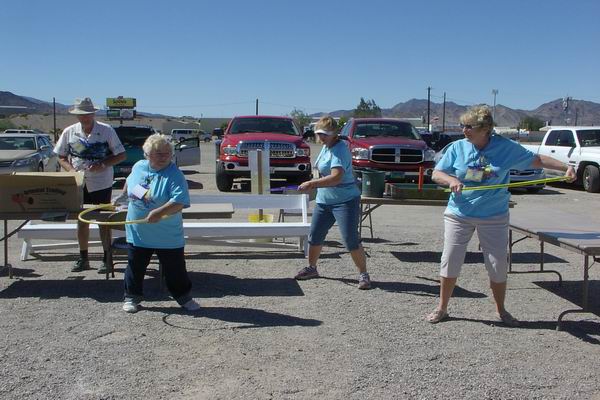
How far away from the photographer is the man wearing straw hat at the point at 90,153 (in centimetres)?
623

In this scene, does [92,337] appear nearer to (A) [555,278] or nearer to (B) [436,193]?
(B) [436,193]

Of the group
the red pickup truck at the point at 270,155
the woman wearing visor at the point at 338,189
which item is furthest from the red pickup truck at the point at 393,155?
the woman wearing visor at the point at 338,189

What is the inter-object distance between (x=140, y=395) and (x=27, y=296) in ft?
8.29

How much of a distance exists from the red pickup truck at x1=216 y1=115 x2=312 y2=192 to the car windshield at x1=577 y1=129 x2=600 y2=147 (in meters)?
7.84

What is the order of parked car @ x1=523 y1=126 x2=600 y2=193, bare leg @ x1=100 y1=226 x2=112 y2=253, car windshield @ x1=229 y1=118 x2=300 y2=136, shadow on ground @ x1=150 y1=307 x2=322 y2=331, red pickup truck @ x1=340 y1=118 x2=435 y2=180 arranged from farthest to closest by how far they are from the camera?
parked car @ x1=523 y1=126 x2=600 y2=193, car windshield @ x1=229 y1=118 x2=300 y2=136, red pickup truck @ x1=340 y1=118 x2=435 y2=180, bare leg @ x1=100 y1=226 x2=112 y2=253, shadow on ground @ x1=150 y1=307 x2=322 y2=331

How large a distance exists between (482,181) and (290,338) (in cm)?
184

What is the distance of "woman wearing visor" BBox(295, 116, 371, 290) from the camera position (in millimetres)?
5707

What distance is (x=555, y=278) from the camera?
655cm

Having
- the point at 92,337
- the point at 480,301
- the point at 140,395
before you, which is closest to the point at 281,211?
the point at 480,301

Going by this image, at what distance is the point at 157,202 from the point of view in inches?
193

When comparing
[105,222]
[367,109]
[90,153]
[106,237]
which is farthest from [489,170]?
[367,109]

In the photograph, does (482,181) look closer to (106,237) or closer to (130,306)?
(130,306)

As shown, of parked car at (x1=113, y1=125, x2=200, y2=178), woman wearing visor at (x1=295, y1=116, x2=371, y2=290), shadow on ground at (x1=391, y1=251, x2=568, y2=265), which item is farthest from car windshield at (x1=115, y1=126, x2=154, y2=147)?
woman wearing visor at (x1=295, y1=116, x2=371, y2=290)

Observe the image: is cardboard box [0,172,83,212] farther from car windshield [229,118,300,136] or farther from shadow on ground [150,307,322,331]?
car windshield [229,118,300,136]
